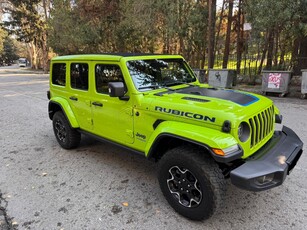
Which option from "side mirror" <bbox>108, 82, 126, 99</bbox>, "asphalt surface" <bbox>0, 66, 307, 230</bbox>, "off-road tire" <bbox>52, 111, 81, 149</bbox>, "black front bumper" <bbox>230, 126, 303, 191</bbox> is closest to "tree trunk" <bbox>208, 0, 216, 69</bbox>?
"asphalt surface" <bbox>0, 66, 307, 230</bbox>

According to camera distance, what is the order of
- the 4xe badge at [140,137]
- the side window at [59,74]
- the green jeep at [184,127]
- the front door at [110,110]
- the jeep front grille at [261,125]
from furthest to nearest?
1. the side window at [59,74]
2. the front door at [110,110]
3. the 4xe badge at [140,137]
4. the jeep front grille at [261,125]
5. the green jeep at [184,127]

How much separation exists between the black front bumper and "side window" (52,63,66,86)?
354cm

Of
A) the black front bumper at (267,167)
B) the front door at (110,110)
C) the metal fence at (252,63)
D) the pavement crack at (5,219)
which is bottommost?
the pavement crack at (5,219)

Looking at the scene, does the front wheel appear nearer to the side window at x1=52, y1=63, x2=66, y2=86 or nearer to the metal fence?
the side window at x1=52, y1=63, x2=66, y2=86

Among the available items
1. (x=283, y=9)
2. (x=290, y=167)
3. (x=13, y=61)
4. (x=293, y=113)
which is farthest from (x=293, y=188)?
(x=13, y=61)

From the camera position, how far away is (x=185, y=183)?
8.93ft

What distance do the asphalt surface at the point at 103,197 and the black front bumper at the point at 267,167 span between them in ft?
2.00

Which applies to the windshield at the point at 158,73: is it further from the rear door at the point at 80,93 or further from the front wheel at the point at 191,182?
the front wheel at the point at 191,182

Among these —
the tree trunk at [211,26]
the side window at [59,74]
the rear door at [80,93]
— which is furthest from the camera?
the tree trunk at [211,26]

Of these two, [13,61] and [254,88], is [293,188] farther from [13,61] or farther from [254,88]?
[13,61]

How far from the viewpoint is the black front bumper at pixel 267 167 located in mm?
2275

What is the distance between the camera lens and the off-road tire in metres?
4.61

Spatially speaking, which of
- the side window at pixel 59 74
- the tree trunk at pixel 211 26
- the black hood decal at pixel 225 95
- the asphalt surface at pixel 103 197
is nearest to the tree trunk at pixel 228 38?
the tree trunk at pixel 211 26

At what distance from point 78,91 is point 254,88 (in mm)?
9493
